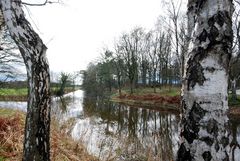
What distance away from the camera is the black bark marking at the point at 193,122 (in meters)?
1.89

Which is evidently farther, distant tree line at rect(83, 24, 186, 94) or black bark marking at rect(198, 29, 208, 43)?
Result: distant tree line at rect(83, 24, 186, 94)

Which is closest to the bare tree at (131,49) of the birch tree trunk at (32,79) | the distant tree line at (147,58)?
the distant tree line at (147,58)

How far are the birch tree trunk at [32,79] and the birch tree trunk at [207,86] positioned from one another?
9.30ft

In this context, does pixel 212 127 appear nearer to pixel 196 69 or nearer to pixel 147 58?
pixel 196 69

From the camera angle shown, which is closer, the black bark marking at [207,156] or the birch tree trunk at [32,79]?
the black bark marking at [207,156]

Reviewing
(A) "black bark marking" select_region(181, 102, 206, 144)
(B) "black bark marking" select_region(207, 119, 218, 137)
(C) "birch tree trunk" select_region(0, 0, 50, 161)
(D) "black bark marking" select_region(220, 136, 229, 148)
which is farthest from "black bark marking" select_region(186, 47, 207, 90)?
(C) "birch tree trunk" select_region(0, 0, 50, 161)

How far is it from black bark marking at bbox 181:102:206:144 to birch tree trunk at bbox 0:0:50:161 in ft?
9.50

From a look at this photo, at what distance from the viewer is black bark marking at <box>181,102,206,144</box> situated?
6.21 ft

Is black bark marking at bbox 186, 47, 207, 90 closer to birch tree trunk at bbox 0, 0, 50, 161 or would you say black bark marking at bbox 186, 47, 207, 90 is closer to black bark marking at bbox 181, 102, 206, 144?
black bark marking at bbox 181, 102, 206, 144

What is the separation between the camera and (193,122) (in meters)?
1.91

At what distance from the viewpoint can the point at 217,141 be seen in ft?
6.09

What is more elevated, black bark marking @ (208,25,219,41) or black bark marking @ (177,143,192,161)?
black bark marking @ (208,25,219,41)

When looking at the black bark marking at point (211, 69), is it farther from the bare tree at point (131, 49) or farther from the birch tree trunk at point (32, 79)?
the bare tree at point (131, 49)

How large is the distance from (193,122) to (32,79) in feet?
9.94
